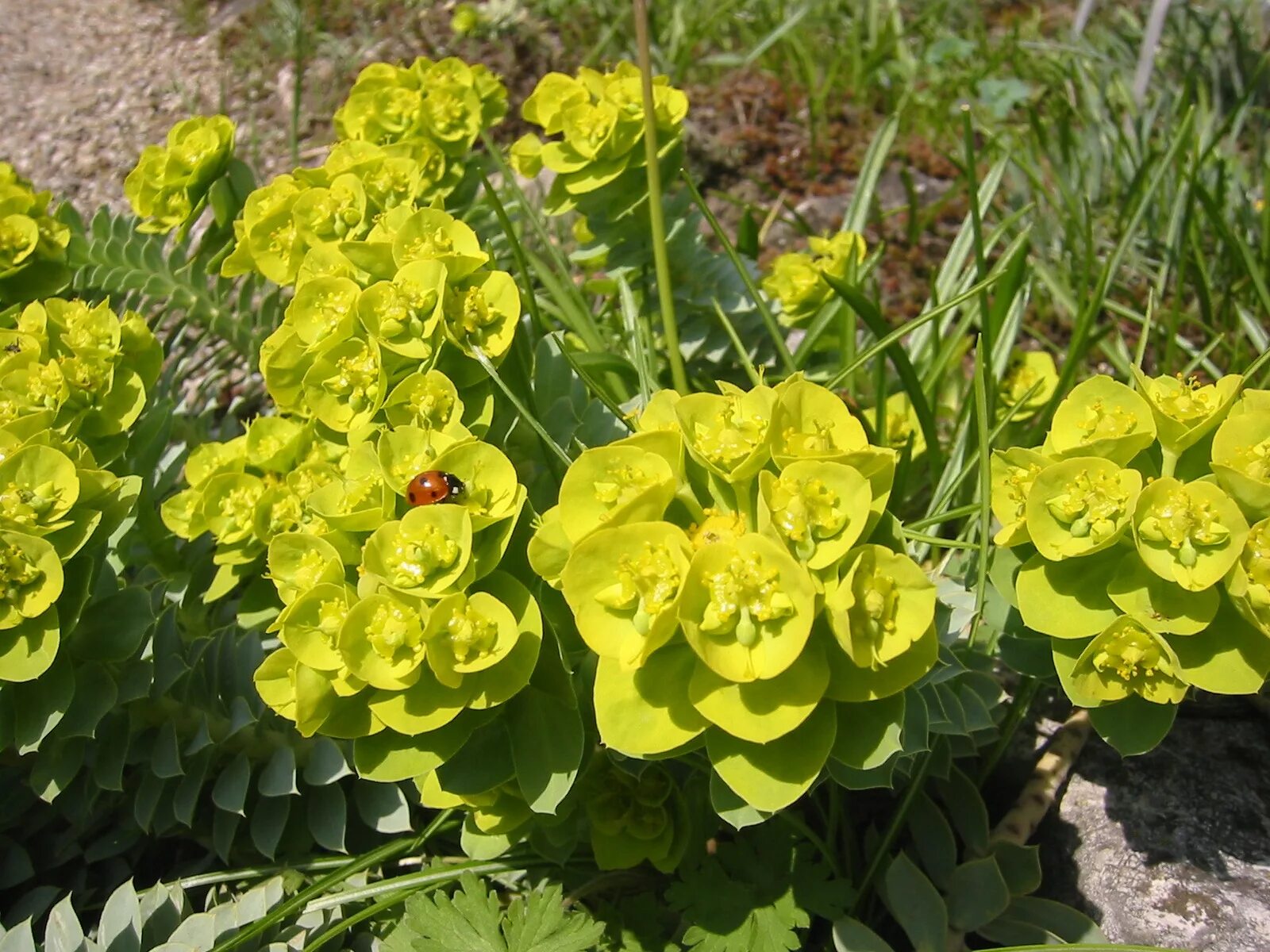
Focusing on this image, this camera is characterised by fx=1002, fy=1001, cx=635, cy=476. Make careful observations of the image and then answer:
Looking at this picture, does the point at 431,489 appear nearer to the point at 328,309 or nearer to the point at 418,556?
the point at 418,556

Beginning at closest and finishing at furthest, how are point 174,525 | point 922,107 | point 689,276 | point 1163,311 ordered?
A: point 174,525 < point 689,276 < point 1163,311 < point 922,107

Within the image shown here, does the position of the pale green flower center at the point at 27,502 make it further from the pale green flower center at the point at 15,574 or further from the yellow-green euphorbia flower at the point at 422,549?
the yellow-green euphorbia flower at the point at 422,549

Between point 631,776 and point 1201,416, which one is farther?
point 631,776

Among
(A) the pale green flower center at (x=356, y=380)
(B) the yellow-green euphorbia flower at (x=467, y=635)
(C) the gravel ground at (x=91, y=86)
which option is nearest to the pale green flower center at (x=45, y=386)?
(A) the pale green flower center at (x=356, y=380)

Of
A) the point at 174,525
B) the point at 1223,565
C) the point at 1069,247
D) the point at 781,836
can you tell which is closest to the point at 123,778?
the point at 174,525

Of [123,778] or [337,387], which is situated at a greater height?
[337,387]

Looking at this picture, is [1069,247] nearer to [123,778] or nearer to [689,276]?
[689,276]
